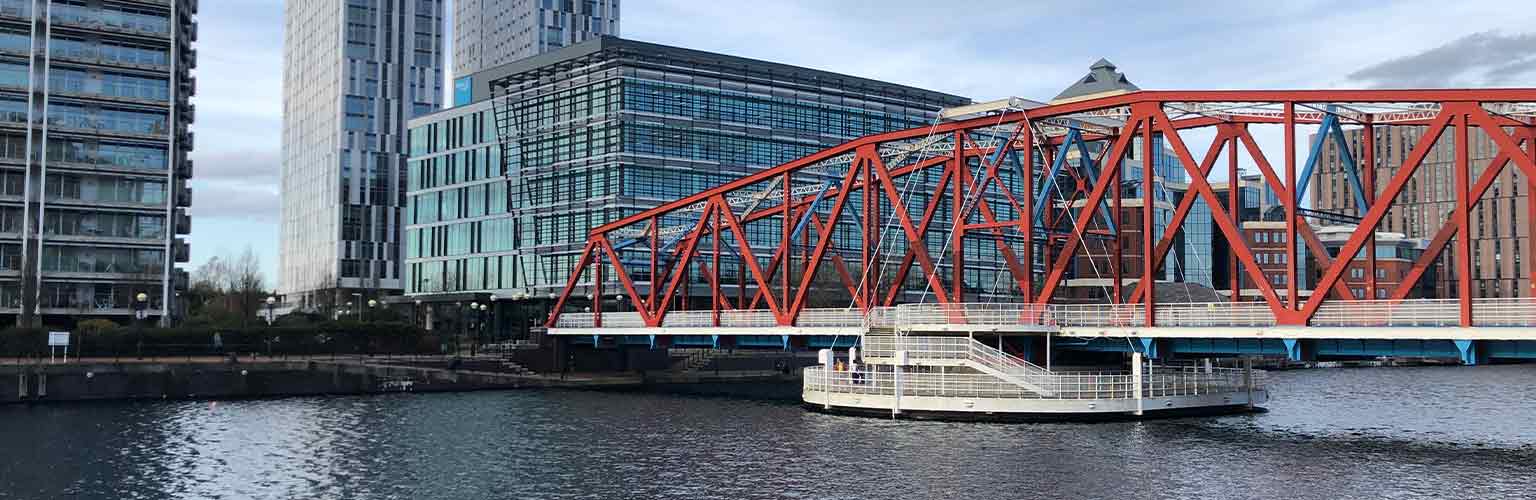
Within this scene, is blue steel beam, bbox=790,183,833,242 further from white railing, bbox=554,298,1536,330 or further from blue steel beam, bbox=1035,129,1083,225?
blue steel beam, bbox=1035,129,1083,225

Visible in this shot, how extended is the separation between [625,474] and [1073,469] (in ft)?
50.0

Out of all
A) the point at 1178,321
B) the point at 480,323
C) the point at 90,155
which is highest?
the point at 90,155

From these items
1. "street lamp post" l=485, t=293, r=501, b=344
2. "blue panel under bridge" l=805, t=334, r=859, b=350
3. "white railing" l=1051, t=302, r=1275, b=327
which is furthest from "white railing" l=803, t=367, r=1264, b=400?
"street lamp post" l=485, t=293, r=501, b=344

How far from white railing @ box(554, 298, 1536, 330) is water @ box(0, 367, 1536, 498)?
494 centimetres

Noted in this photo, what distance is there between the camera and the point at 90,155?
119375mm

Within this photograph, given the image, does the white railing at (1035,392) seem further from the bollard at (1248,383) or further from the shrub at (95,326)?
the shrub at (95,326)

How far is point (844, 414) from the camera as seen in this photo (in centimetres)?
7019

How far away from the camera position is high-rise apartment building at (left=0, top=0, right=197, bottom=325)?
116625mm

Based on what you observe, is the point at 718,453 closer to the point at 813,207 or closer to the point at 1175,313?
the point at 1175,313

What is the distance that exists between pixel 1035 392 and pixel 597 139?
73.6m

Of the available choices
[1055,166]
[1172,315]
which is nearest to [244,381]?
[1055,166]

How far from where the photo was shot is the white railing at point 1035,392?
217 ft

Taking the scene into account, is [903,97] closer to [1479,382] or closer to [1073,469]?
[1479,382]

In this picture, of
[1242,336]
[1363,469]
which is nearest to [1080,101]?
[1242,336]
